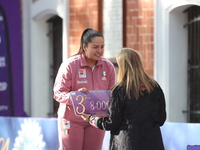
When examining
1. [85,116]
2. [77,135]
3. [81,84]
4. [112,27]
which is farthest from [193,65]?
[85,116]

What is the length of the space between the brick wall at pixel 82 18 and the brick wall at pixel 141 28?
23.1 inches

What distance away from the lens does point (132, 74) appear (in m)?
4.08

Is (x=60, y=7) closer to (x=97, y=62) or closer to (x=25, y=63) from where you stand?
(x=25, y=63)

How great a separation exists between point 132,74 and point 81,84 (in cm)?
101

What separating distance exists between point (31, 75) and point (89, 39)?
5.27m

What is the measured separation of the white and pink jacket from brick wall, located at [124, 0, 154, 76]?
311cm

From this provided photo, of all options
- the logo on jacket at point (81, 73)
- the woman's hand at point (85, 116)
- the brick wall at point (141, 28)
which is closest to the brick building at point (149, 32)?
the brick wall at point (141, 28)

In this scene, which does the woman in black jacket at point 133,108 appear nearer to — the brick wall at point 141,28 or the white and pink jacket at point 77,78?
the white and pink jacket at point 77,78

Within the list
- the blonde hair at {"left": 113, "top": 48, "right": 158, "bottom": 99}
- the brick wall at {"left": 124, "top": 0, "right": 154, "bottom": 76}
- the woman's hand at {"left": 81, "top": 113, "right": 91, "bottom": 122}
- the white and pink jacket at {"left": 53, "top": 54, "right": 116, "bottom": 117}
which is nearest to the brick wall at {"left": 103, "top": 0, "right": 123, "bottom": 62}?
the brick wall at {"left": 124, "top": 0, "right": 154, "bottom": 76}

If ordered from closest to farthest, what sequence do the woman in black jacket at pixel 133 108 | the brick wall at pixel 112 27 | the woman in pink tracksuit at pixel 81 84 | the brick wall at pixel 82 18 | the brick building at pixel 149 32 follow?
1. the woman in black jacket at pixel 133 108
2. the woman in pink tracksuit at pixel 81 84
3. the brick building at pixel 149 32
4. the brick wall at pixel 112 27
5. the brick wall at pixel 82 18

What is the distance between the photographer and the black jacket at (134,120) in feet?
13.3

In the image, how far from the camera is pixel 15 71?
380 inches

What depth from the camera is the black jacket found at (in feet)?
13.3

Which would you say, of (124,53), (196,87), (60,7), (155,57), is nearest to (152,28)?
(155,57)
